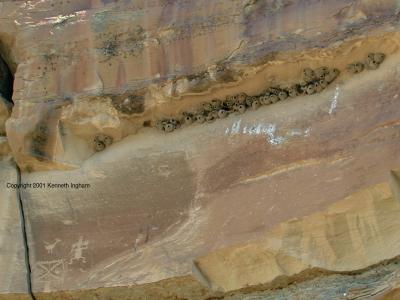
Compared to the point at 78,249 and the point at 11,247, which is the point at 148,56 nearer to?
the point at 78,249

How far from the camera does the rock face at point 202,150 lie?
4.80m

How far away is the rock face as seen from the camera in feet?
15.7

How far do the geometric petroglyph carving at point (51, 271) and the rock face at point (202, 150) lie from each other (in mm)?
12

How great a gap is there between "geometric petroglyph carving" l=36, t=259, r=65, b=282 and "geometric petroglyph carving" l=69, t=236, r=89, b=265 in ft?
0.21

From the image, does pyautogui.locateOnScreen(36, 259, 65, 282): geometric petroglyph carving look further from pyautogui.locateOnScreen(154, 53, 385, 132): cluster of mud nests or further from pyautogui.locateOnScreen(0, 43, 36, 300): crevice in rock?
pyautogui.locateOnScreen(154, 53, 385, 132): cluster of mud nests

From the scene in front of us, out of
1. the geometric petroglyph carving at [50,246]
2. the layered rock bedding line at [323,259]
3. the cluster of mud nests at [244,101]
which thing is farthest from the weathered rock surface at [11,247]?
the layered rock bedding line at [323,259]

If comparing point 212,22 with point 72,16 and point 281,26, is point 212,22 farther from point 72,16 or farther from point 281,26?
point 72,16

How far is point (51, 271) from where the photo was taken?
16.8 ft

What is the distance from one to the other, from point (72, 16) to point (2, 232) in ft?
4.14

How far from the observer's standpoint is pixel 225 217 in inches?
194

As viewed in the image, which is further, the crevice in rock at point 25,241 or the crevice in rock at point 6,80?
the crevice in rock at point 6,80

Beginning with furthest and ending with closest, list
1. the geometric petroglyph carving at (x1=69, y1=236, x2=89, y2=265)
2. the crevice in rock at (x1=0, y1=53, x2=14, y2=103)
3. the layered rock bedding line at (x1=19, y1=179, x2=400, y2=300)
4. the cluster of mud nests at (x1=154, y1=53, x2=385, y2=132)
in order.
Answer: the crevice in rock at (x1=0, y1=53, x2=14, y2=103), the geometric petroglyph carving at (x1=69, y1=236, x2=89, y2=265), the cluster of mud nests at (x1=154, y1=53, x2=385, y2=132), the layered rock bedding line at (x1=19, y1=179, x2=400, y2=300)

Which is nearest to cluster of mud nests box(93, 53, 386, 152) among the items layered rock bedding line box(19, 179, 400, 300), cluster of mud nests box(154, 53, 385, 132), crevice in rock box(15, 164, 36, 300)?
cluster of mud nests box(154, 53, 385, 132)

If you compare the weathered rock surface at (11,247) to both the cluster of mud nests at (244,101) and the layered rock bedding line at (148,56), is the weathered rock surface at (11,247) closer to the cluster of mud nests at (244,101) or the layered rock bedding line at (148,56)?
the layered rock bedding line at (148,56)
